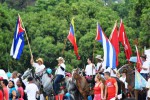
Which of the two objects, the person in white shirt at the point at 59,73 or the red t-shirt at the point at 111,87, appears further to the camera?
the person in white shirt at the point at 59,73

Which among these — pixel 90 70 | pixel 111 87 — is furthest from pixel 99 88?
pixel 90 70

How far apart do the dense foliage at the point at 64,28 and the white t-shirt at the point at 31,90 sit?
20.7 meters

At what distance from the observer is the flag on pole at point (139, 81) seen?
68.3 feet

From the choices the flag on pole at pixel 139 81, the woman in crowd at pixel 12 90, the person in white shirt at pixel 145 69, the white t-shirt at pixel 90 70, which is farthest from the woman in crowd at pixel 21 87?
the person in white shirt at pixel 145 69

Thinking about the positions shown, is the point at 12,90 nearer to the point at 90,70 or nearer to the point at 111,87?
the point at 111,87

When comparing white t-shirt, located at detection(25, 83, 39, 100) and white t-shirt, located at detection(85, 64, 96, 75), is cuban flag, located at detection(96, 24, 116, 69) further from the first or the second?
white t-shirt, located at detection(85, 64, 96, 75)

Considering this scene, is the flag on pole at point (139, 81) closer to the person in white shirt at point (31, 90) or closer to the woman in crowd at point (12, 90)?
the person in white shirt at point (31, 90)

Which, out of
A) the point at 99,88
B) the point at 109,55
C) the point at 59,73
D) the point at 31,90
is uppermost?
the point at 109,55

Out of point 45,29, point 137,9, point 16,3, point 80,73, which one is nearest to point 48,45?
point 45,29

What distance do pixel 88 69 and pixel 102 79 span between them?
4.98 meters

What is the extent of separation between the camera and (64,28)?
5347 cm

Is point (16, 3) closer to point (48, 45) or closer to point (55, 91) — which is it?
point (48, 45)

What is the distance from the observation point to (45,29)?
180ft

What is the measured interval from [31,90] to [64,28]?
3095 centimetres
